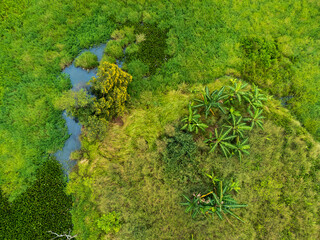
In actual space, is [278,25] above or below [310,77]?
above

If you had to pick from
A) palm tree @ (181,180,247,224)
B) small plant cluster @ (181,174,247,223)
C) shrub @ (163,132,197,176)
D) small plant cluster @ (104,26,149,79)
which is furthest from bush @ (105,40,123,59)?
palm tree @ (181,180,247,224)

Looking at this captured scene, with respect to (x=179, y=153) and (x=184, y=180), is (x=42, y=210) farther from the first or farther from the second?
(x=179, y=153)

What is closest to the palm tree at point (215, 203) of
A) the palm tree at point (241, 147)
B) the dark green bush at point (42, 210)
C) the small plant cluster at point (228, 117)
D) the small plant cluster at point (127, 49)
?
the palm tree at point (241, 147)

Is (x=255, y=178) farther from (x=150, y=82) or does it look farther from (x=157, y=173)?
(x=150, y=82)

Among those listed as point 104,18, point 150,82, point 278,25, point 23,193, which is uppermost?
point 104,18

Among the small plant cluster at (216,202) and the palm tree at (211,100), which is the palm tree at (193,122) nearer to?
the palm tree at (211,100)

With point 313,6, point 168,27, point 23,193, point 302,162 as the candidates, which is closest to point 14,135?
point 23,193
